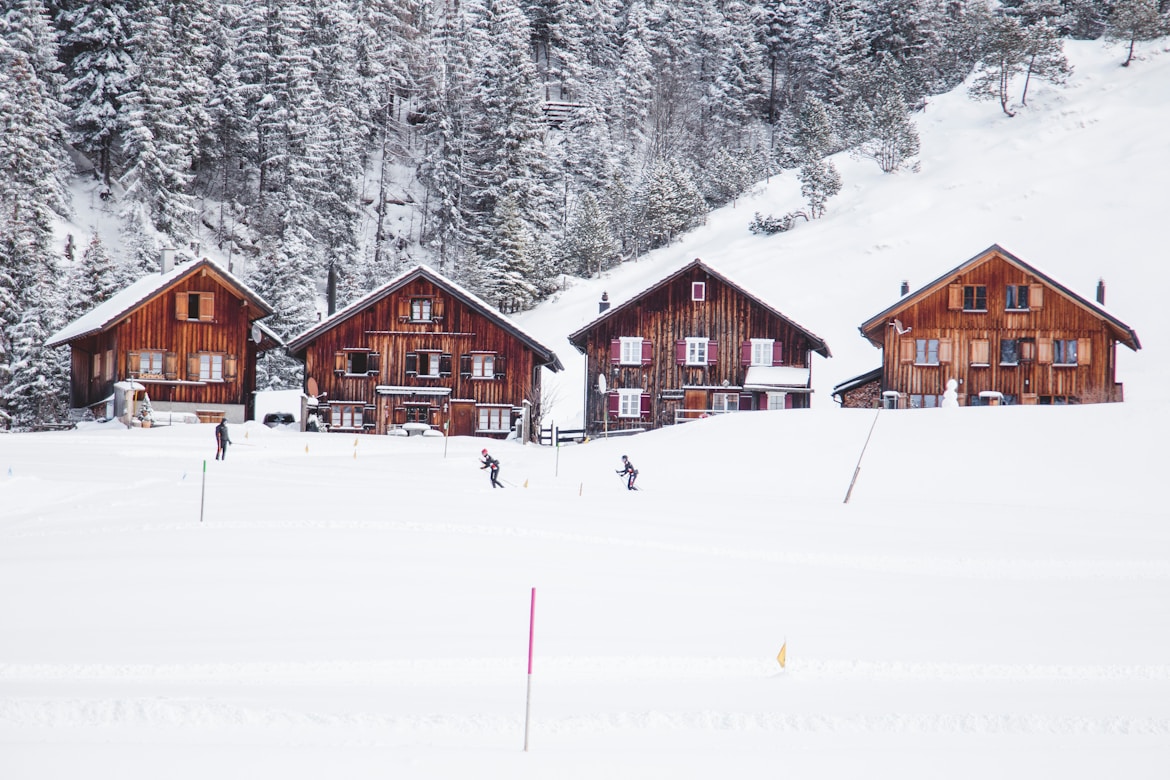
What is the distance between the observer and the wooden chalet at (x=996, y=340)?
43.2 metres

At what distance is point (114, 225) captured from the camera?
6231 cm

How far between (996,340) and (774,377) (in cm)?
1059

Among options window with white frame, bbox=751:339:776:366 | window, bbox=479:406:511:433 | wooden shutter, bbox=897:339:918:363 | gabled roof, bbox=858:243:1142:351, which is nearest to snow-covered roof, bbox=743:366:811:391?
window with white frame, bbox=751:339:776:366

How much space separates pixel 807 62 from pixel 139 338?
8069 cm

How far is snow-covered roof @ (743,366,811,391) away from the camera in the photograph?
44406 mm

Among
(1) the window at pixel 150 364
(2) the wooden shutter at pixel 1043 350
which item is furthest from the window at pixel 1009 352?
(1) the window at pixel 150 364

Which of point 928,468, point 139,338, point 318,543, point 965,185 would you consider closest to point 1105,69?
point 965,185

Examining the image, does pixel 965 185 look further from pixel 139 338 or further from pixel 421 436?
pixel 139 338

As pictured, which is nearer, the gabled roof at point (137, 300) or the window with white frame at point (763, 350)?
the gabled roof at point (137, 300)

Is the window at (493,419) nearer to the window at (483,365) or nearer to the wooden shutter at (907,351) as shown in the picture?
the window at (483,365)

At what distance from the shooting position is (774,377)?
1768 inches

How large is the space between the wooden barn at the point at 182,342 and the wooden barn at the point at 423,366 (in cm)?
327

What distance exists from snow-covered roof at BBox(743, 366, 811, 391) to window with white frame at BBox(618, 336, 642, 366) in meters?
5.47

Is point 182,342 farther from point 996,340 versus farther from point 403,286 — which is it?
point 996,340
